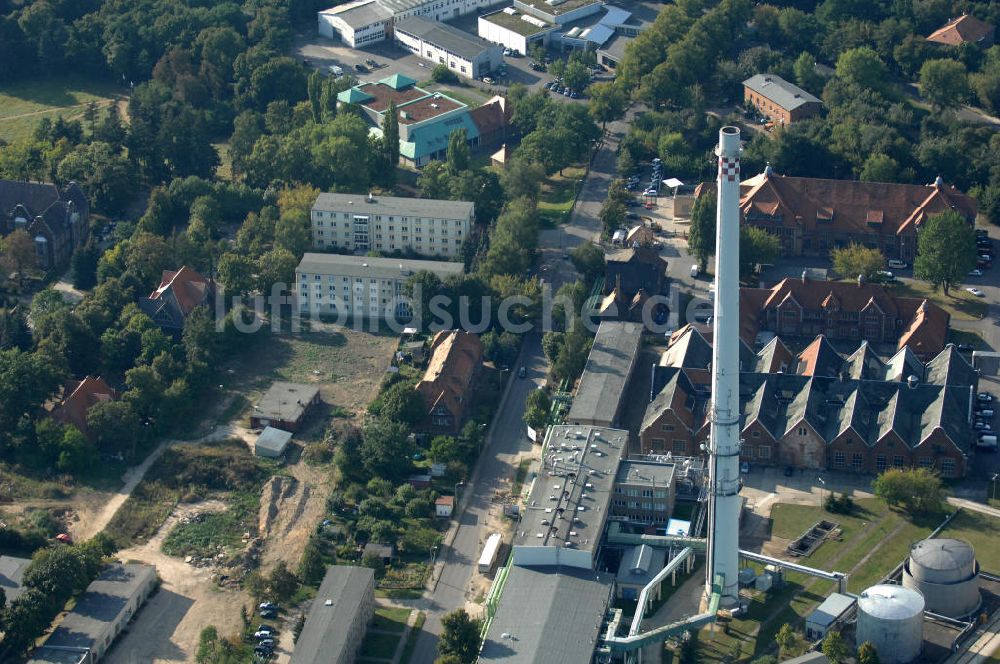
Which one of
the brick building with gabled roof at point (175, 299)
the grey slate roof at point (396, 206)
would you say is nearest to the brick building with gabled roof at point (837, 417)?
the grey slate roof at point (396, 206)

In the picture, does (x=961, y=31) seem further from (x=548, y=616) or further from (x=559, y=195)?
(x=548, y=616)

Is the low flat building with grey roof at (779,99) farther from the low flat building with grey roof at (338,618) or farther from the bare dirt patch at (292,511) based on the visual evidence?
the low flat building with grey roof at (338,618)

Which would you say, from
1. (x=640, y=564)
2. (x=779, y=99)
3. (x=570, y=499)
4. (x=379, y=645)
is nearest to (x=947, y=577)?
(x=640, y=564)

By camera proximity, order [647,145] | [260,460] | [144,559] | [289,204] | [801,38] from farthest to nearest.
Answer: [801,38] < [647,145] < [289,204] < [260,460] < [144,559]

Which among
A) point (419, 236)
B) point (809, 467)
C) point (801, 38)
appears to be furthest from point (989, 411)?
point (801, 38)

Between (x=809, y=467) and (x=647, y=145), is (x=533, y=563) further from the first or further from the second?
(x=647, y=145)

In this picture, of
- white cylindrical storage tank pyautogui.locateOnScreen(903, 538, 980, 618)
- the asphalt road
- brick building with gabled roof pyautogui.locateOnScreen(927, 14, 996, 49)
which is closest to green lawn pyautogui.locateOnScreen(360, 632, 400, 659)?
the asphalt road
